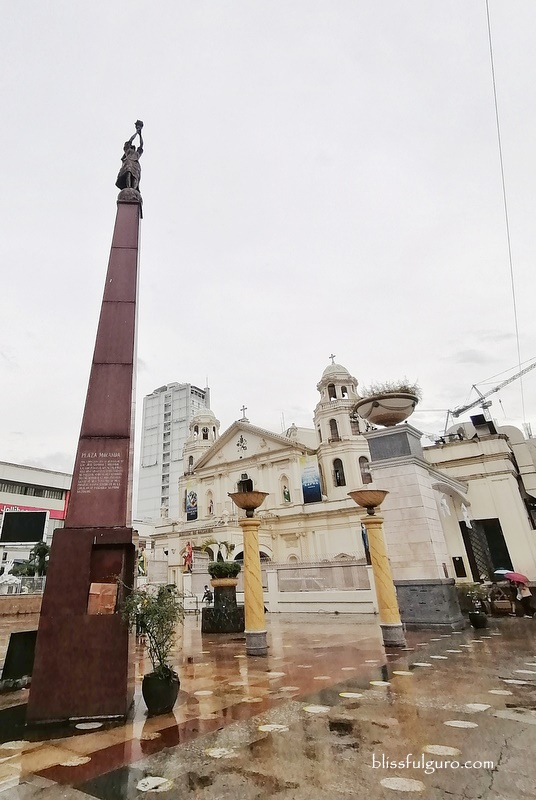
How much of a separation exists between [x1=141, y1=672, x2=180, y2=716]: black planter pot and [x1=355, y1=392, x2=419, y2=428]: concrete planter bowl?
21.8ft

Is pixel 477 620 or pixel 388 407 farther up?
pixel 388 407

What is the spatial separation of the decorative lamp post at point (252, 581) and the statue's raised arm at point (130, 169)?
16.7ft

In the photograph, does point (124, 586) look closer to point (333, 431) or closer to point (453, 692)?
point (453, 692)

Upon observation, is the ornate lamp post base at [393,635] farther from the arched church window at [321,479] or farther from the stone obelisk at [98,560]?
the arched church window at [321,479]

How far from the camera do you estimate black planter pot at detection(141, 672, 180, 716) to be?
3664 mm

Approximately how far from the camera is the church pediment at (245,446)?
1296 inches

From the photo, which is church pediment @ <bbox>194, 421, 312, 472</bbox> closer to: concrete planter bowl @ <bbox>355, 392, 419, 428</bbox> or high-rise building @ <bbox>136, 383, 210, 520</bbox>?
concrete planter bowl @ <bbox>355, 392, 419, 428</bbox>

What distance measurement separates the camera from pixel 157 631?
3879 mm

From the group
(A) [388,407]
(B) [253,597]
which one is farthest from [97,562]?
(A) [388,407]

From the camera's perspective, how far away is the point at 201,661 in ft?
20.6

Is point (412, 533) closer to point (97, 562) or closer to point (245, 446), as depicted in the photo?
point (97, 562)

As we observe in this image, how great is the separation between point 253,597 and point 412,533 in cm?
347

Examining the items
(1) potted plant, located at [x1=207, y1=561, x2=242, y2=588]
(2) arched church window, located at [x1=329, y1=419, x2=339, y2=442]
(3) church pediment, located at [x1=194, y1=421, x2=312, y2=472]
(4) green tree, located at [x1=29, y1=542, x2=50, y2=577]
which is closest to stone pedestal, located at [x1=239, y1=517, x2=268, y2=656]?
(1) potted plant, located at [x1=207, y1=561, x2=242, y2=588]

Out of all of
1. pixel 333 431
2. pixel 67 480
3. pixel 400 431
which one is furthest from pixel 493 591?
pixel 67 480
